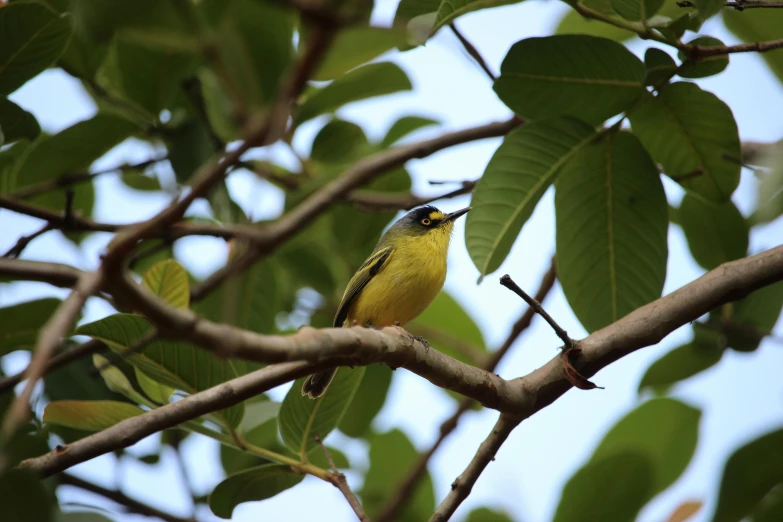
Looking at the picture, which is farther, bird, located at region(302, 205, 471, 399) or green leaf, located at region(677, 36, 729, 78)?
bird, located at region(302, 205, 471, 399)

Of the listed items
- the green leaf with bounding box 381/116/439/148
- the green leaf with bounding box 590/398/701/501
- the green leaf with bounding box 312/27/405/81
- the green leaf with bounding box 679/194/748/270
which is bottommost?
the green leaf with bounding box 590/398/701/501

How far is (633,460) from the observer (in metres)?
2.65

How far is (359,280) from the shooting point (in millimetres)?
4742

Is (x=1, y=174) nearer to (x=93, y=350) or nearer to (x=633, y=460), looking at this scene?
(x=93, y=350)

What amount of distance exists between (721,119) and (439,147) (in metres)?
1.26

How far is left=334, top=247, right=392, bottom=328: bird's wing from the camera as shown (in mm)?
4680

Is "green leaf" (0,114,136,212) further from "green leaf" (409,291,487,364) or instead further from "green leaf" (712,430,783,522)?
"green leaf" (712,430,783,522)

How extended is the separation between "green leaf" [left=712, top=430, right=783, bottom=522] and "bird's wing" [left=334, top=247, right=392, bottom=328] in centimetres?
289

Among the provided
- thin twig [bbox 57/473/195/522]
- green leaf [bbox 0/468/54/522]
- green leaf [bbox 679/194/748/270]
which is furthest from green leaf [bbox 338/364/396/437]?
green leaf [bbox 0/468/54/522]

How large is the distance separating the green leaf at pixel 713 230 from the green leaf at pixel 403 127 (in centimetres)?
186

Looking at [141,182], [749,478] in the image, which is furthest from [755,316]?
[141,182]

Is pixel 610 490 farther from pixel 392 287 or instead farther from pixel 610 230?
pixel 392 287

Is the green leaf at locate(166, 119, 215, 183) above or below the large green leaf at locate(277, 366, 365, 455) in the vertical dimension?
above

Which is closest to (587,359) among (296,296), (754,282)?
(754,282)
